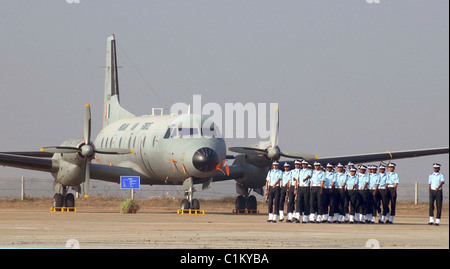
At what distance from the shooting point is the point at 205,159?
110 feet

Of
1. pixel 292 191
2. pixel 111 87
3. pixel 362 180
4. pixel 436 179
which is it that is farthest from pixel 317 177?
pixel 111 87

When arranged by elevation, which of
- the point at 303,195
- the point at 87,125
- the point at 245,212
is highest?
the point at 87,125

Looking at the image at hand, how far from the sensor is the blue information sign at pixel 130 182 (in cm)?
3756

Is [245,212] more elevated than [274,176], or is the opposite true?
[274,176]

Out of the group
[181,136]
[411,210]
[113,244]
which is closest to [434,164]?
[181,136]

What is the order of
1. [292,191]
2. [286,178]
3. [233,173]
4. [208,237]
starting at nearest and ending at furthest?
[208,237]
[292,191]
[286,178]
[233,173]

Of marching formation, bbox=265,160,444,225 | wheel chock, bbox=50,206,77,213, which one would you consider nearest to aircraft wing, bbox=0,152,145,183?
wheel chock, bbox=50,206,77,213

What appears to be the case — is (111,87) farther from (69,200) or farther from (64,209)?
(64,209)

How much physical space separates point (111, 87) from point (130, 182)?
11674mm

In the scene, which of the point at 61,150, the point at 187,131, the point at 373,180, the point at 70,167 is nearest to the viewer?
the point at 373,180

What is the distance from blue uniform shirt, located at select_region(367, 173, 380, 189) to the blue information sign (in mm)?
12546

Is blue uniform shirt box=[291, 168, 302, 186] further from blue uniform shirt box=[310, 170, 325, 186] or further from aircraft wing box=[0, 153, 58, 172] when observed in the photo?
aircraft wing box=[0, 153, 58, 172]

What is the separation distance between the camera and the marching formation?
2828 cm
